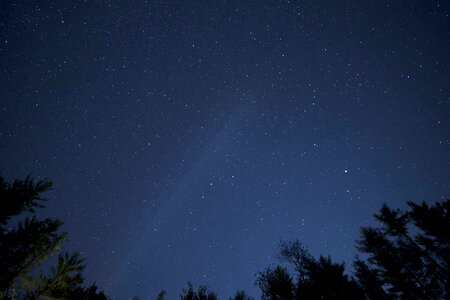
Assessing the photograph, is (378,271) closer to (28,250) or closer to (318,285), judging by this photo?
(318,285)

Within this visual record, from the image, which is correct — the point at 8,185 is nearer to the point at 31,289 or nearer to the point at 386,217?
the point at 31,289

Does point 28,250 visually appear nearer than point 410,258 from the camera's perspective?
Yes

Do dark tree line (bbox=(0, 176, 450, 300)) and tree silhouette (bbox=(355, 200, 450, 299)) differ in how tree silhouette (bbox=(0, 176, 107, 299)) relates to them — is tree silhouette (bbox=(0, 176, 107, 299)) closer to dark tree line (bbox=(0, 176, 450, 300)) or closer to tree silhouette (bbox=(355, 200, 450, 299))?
dark tree line (bbox=(0, 176, 450, 300))

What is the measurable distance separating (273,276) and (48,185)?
613 inches

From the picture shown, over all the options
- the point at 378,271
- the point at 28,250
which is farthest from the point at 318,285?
the point at 28,250

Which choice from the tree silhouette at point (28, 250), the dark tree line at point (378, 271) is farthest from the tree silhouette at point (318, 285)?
the tree silhouette at point (28, 250)

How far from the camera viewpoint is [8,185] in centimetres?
750

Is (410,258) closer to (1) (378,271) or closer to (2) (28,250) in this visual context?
(1) (378,271)

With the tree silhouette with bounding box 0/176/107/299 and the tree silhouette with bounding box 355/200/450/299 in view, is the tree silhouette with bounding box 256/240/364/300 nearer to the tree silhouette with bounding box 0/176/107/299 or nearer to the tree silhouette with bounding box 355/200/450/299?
the tree silhouette with bounding box 355/200/450/299

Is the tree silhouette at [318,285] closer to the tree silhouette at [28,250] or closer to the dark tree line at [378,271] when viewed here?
the dark tree line at [378,271]

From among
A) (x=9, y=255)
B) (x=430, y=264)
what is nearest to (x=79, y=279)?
(x=9, y=255)

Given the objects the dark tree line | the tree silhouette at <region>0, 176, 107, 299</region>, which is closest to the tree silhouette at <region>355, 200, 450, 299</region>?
the dark tree line

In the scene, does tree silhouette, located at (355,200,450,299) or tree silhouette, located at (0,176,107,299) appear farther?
tree silhouette, located at (355,200,450,299)

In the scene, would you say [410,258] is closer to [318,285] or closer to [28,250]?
[318,285]
